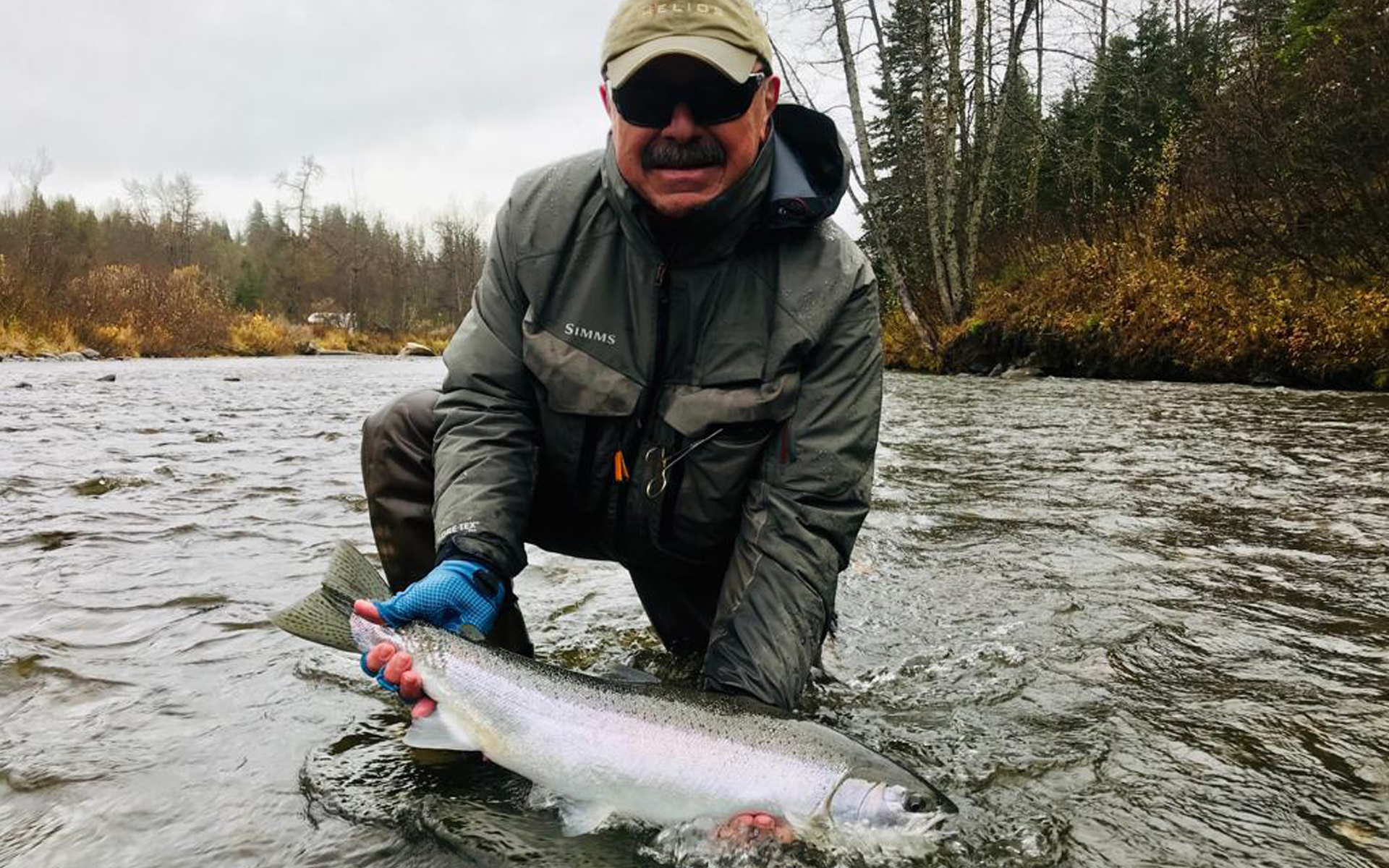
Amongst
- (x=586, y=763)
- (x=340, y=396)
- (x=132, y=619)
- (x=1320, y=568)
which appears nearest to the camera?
(x=586, y=763)

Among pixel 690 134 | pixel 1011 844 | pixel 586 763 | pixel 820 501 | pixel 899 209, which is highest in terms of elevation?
pixel 899 209

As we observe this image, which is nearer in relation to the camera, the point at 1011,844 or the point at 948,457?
the point at 1011,844

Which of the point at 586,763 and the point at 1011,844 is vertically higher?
the point at 586,763

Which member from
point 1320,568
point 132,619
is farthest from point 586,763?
point 1320,568

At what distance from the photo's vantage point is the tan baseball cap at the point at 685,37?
2286 mm

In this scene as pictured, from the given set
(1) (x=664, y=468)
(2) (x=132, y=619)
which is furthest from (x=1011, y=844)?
(2) (x=132, y=619)

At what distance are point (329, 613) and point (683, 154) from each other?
1.42 meters

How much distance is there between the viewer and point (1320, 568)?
3691mm

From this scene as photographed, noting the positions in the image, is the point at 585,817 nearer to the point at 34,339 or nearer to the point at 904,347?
the point at 904,347

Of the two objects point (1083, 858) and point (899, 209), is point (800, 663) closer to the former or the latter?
point (1083, 858)

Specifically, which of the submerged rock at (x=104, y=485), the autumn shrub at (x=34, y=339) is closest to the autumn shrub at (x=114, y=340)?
the autumn shrub at (x=34, y=339)

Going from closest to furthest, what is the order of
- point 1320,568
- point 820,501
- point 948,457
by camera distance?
1. point 820,501
2. point 1320,568
3. point 948,457

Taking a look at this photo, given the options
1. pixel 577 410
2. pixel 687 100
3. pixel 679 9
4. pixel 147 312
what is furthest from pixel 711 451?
pixel 147 312

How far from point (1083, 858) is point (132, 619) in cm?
301
